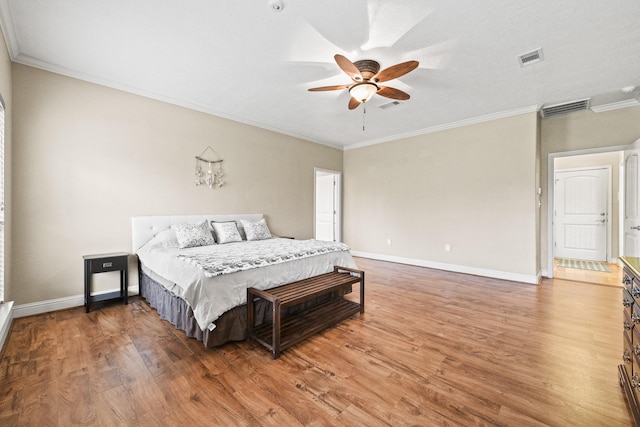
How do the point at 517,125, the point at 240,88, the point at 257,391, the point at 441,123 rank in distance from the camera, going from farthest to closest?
the point at 441,123, the point at 517,125, the point at 240,88, the point at 257,391

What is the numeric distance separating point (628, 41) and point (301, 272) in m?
3.84

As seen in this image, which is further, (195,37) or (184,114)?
(184,114)


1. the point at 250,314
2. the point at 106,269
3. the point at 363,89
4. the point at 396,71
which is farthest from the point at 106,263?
the point at 396,71

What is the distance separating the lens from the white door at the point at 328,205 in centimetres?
688

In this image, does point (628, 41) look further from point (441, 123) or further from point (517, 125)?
point (441, 123)

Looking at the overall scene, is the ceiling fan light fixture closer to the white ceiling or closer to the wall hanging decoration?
the white ceiling

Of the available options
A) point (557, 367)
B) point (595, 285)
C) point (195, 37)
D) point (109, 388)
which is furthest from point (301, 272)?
point (595, 285)

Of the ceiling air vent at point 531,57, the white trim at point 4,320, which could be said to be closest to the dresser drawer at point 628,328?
the ceiling air vent at point 531,57

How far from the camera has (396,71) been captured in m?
2.57

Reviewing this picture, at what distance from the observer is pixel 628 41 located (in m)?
2.51

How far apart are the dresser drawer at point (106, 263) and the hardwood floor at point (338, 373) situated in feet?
1.57

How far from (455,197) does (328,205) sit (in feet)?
10.2

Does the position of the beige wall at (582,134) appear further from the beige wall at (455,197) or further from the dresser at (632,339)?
the dresser at (632,339)

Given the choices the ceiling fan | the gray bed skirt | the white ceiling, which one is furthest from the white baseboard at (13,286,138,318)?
the ceiling fan
